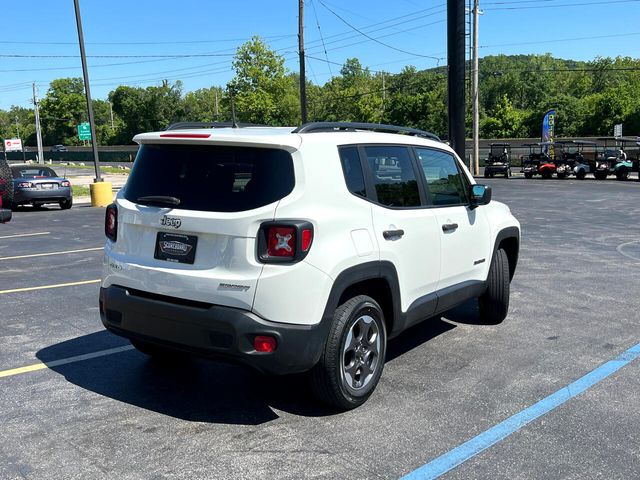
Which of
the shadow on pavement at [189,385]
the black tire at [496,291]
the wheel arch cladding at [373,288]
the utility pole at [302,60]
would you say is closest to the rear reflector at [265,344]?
the wheel arch cladding at [373,288]

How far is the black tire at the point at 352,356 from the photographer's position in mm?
3725

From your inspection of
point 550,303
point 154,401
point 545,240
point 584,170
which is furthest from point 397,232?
point 584,170

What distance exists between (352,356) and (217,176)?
1.45 m

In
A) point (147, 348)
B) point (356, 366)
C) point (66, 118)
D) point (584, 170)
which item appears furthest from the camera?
point (66, 118)

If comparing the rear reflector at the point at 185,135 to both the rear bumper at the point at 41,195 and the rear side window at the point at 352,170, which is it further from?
the rear bumper at the point at 41,195

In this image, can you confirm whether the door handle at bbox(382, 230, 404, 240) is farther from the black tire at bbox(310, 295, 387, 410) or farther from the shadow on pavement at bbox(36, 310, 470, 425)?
the shadow on pavement at bbox(36, 310, 470, 425)

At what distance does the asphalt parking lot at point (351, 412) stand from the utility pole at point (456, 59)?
6287mm

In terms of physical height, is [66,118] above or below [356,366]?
above

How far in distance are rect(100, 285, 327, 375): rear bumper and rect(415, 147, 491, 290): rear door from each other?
1643 mm

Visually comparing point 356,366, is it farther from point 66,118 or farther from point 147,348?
point 66,118

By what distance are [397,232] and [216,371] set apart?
5.94 feet

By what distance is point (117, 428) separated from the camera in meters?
3.70

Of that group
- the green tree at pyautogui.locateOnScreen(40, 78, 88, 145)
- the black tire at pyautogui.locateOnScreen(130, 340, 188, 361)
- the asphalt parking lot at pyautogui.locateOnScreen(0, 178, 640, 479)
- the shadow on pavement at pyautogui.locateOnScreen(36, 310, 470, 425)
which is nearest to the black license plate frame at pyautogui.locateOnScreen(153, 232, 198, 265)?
the shadow on pavement at pyautogui.locateOnScreen(36, 310, 470, 425)

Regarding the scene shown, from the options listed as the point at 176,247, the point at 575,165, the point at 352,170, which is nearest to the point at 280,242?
the point at 176,247
